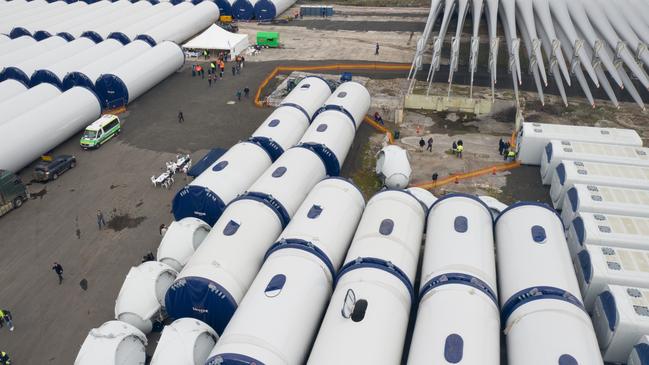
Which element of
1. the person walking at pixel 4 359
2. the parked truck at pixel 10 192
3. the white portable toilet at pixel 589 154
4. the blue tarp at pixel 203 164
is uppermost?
the white portable toilet at pixel 589 154

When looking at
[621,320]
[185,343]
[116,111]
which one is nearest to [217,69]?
[116,111]

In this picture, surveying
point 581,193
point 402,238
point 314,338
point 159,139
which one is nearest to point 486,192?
point 581,193

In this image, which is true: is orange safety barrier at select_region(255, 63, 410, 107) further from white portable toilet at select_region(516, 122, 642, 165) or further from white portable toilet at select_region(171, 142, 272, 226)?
white portable toilet at select_region(171, 142, 272, 226)

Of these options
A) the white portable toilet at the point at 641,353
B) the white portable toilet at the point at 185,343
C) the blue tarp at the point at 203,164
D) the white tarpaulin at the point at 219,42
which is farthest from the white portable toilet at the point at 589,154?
the white tarpaulin at the point at 219,42

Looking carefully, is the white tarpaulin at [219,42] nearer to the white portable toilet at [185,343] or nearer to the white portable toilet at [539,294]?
the white portable toilet at [539,294]

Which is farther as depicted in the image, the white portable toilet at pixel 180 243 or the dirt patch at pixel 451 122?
the dirt patch at pixel 451 122
